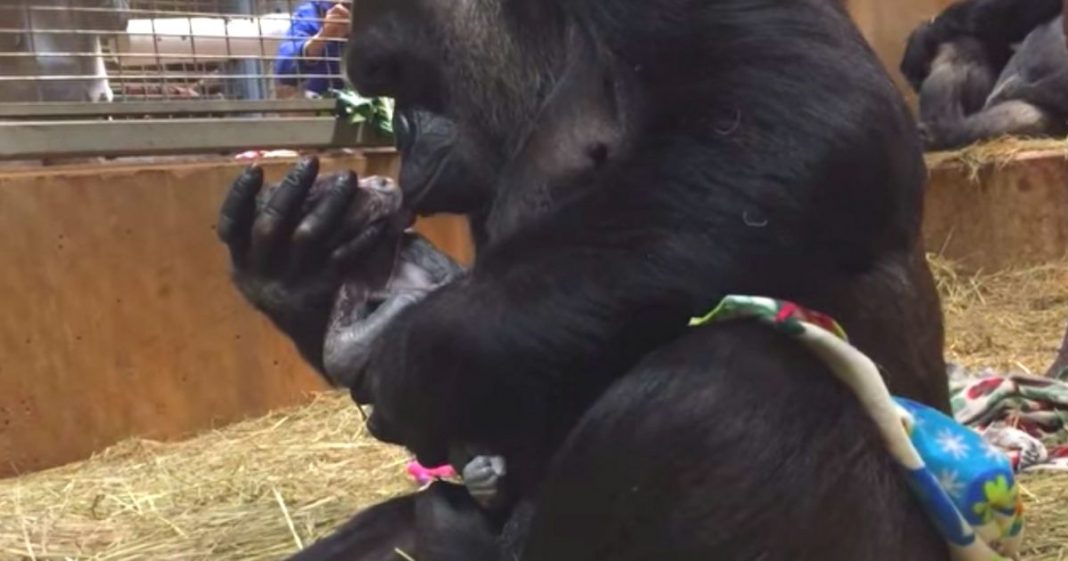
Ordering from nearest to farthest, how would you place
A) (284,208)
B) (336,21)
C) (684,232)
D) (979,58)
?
(684,232) → (284,208) → (336,21) → (979,58)

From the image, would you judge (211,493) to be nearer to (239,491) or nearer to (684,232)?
(239,491)

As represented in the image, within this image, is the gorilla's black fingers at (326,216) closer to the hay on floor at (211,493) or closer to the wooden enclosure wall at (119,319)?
the hay on floor at (211,493)

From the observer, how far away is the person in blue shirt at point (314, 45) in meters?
3.73

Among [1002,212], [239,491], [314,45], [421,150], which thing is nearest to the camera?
[421,150]

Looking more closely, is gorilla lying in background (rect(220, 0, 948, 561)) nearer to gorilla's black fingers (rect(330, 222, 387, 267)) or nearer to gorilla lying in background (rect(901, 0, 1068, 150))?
gorilla's black fingers (rect(330, 222, 387, 267))

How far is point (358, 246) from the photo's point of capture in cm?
144

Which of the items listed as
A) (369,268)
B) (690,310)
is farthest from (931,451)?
(369,268)

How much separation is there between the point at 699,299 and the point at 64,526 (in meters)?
1.46

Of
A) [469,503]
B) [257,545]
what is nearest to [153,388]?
[257,545]

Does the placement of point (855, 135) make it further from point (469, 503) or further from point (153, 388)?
point (153, 388)

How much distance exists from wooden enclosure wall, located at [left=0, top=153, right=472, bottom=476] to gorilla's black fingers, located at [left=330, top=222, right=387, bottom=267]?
155cm

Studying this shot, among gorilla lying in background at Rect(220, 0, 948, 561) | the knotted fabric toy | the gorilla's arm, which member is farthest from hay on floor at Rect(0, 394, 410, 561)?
the knotted fabric toy

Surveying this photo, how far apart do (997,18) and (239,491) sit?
4.44 meters

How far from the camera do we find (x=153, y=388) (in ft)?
9.72
